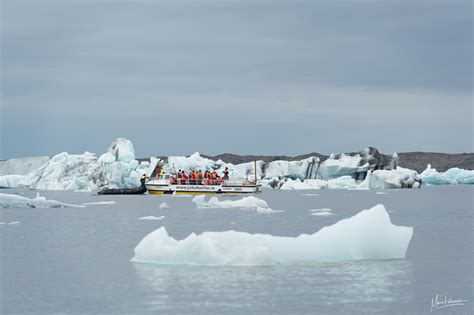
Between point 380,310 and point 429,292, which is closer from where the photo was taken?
point 380,310

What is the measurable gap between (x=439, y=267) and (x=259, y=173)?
230ft

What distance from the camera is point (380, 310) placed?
10.7m

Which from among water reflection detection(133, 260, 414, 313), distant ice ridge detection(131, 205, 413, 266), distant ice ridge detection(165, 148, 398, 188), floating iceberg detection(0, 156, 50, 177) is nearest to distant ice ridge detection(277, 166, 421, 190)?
distant ice ridge detection(165, 148, 398, 188)

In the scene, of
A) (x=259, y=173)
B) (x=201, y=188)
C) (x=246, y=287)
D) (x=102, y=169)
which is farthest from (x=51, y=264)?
(x=259, y=173)

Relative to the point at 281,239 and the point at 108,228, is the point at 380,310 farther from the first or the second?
the point at 108,228

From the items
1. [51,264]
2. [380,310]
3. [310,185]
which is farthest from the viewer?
[310,185]

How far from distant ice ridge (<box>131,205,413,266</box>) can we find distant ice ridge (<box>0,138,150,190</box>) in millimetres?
50221

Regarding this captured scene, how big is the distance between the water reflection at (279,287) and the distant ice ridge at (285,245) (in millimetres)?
246

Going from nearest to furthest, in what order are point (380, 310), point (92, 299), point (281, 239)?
point (380, 310) → point (92, 299) → point (281, 239)

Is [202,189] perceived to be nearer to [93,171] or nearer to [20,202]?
[93,171]

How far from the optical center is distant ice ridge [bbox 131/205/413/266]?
1405 cm

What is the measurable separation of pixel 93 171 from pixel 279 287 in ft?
201

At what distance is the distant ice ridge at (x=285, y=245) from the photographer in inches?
553

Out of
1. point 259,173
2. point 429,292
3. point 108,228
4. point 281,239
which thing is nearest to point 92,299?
point 281,239
